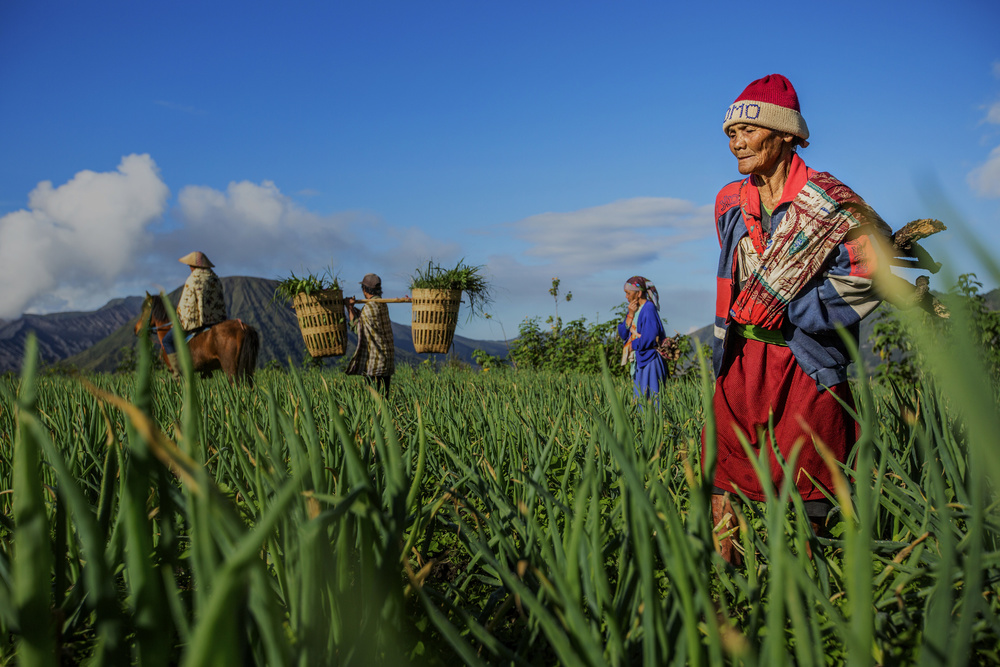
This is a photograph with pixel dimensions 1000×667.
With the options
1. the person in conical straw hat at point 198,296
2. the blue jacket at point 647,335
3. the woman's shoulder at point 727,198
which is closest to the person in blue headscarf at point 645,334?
the blue jacket at point 647,335

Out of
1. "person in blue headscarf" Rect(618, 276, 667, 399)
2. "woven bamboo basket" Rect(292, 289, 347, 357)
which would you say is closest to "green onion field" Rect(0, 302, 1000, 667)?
"woven bamboo basket" Rect(292, 289, 347, 357)

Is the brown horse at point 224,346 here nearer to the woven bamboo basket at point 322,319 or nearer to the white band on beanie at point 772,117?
the woven bamboo basket at point 322,319

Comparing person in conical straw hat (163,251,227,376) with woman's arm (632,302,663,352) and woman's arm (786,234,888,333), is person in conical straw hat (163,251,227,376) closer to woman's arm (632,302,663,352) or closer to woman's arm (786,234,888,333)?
woman's arm (632,302,663,352)

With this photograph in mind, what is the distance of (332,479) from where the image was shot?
1353 millimetres

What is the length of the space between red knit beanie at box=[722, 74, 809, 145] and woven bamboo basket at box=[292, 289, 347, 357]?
400 cm

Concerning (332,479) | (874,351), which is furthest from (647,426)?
(874,351)

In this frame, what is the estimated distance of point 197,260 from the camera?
20.5 ft

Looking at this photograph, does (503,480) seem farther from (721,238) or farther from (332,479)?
(721,238)

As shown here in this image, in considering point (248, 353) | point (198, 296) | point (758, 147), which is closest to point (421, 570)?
point (758, 147)

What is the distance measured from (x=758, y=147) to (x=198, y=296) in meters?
5.87

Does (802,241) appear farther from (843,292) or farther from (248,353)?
(248,353)

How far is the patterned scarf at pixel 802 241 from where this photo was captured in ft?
5.69

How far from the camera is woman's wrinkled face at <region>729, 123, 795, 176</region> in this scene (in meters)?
1.89

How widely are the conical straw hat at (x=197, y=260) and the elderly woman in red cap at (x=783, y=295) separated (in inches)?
227
